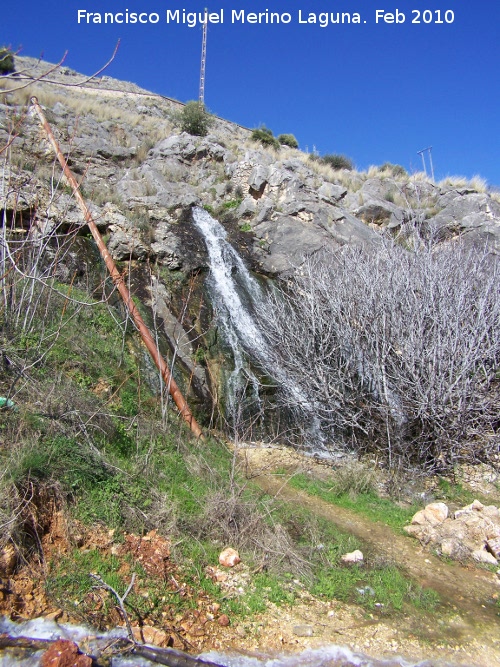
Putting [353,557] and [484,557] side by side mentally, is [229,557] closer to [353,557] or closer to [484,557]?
[353,557]

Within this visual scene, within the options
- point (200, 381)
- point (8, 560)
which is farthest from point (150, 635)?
point (200, 381)

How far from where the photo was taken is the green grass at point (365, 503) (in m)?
6.07

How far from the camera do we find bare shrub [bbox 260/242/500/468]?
7.23 metres

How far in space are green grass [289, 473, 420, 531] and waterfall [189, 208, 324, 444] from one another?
1559 millimetres

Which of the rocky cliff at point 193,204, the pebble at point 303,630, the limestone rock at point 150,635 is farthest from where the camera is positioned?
the rocky cliff at point 193,204

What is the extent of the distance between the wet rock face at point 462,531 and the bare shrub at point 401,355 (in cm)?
129

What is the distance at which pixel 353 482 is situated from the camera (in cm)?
668

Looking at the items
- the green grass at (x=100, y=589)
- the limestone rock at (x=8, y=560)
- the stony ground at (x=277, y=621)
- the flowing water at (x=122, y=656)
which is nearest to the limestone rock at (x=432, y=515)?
the stony ground at (x=277, y=621)

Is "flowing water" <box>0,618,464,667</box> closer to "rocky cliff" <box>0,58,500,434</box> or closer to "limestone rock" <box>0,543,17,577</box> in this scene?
"limestone rock" <box>0,543,17,577</box>

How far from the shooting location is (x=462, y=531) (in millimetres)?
5508

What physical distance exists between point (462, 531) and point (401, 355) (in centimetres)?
273

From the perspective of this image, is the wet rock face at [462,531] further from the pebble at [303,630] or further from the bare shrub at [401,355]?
the pebble at [303,630]

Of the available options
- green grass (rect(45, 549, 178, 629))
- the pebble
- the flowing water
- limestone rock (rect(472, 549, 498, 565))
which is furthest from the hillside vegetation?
limestone rock (rect(472, 549, 498, 565))

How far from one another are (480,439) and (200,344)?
16.2ft
